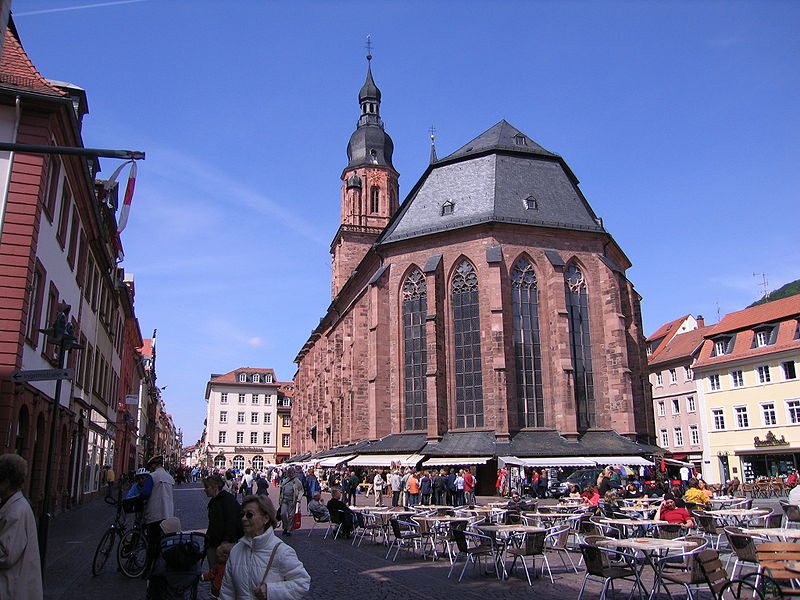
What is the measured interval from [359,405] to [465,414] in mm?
10954

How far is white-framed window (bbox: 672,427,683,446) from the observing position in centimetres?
5300

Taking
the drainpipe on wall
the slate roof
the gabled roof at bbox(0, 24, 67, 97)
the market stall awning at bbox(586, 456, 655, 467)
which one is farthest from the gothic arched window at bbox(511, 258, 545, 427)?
the drainpipe on wall

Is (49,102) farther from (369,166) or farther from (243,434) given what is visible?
(243,434)

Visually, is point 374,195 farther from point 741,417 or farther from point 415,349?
point 741,417

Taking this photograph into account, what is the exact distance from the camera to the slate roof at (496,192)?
3856cm

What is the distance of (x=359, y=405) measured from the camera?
44656mm

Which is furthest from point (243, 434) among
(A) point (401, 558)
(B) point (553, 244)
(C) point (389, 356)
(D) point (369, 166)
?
(A) point (401, 558)

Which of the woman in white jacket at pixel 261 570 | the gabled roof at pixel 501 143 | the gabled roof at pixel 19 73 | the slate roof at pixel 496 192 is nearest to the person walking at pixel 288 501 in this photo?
the gabled roof at pixel 19 73

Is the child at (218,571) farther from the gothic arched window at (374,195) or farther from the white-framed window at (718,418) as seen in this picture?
the gothic arched window at (374,195)

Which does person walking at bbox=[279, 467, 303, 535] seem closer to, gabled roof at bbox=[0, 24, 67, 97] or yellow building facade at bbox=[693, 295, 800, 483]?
gabled roof at bbox=[0, 24, 67, 97]

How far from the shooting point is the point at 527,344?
119 ft

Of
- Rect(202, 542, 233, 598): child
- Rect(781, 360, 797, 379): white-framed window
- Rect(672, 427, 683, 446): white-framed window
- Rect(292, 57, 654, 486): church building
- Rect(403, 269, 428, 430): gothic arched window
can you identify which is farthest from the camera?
Rect(672, 427, 683, 446): white-framed window

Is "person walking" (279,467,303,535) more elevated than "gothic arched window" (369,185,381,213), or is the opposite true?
"gothic arched window" (369,185,381,213)

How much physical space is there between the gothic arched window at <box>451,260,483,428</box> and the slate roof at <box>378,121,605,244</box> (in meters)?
3.14
